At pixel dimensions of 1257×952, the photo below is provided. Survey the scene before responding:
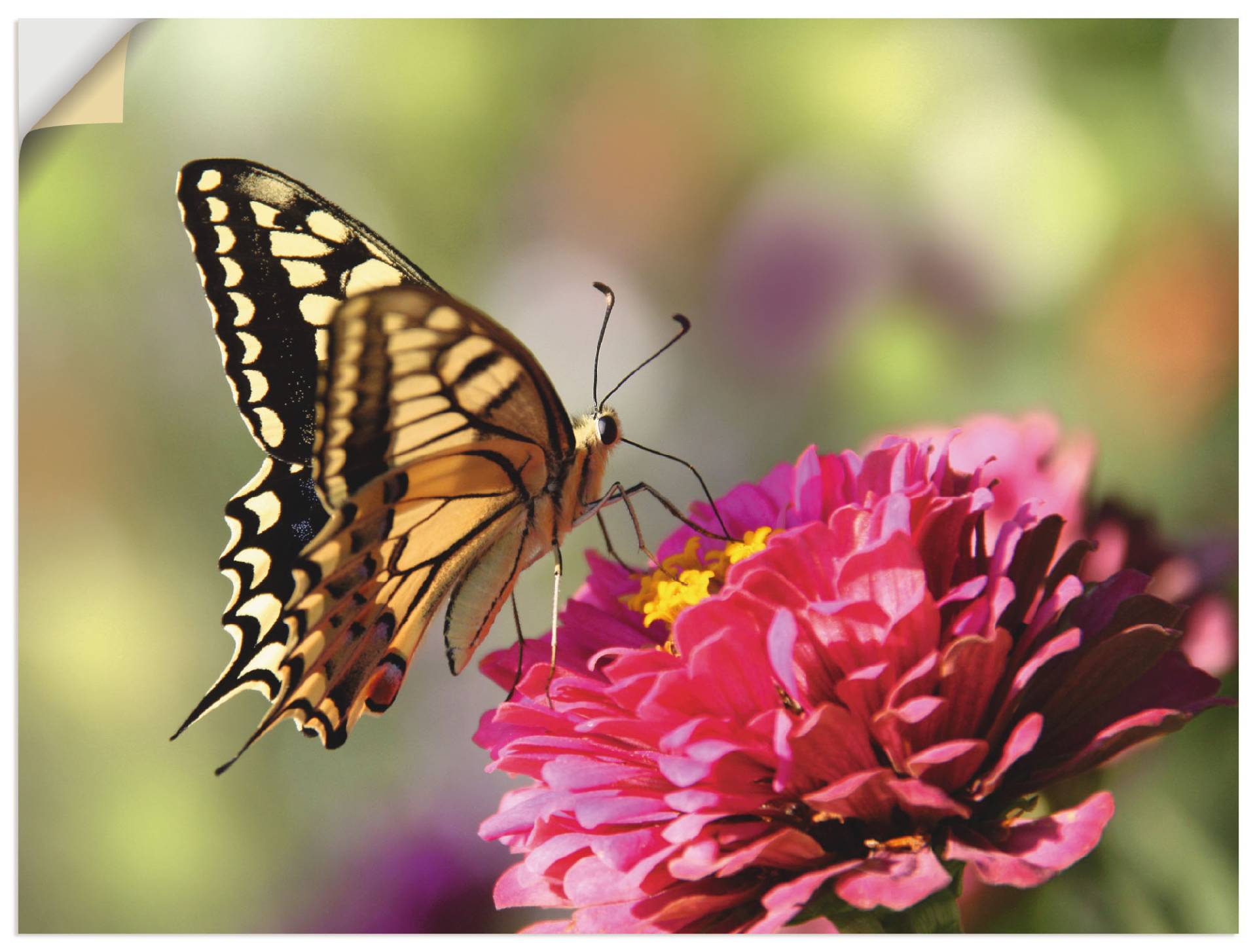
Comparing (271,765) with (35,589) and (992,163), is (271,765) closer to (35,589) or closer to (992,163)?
(35,589)

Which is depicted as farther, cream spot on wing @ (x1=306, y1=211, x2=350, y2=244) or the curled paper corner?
the curled paper corner

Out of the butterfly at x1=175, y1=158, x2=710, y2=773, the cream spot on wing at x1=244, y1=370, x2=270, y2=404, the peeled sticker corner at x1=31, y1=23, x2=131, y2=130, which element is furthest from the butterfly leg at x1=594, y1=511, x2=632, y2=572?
the peeled sticker corner at x1=31, y1=23, x2=131, y2=130

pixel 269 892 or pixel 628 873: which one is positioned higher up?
pixel 628 873

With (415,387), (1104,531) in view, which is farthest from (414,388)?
(1104,531)

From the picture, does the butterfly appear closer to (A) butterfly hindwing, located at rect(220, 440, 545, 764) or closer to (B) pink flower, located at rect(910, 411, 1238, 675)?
(A) butterfly hindwing, located at rect(220, 440, 545, 764)

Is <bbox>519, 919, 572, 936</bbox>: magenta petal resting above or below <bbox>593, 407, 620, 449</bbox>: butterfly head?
below

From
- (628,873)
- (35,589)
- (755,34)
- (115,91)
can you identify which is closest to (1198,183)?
(755,34)

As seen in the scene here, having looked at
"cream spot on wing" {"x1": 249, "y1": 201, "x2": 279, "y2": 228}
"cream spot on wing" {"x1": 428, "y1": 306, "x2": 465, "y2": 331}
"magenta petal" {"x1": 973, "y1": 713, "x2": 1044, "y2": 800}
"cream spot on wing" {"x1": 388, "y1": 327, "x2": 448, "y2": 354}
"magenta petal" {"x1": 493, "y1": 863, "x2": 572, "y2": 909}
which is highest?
"cream spot on wing" {"x1": 249, "y1": 201, "x2": 279, "y2": 228}
